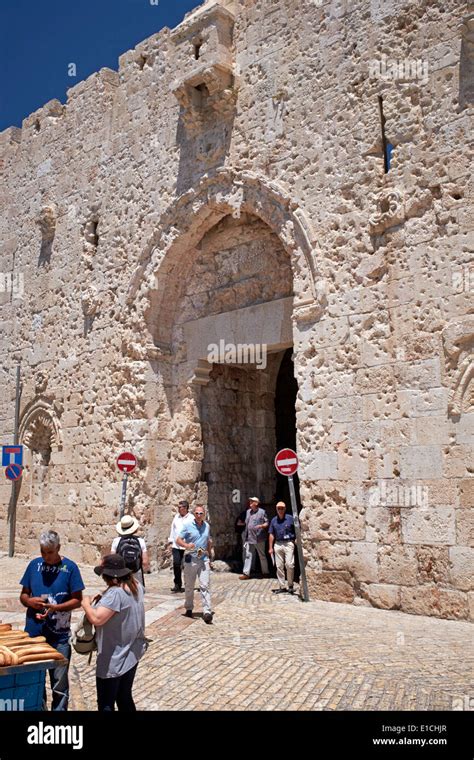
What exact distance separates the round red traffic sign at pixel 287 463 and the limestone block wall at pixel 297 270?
1.47ft

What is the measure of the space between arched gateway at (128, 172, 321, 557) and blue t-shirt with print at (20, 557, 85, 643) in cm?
592

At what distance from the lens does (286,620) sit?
274 inches

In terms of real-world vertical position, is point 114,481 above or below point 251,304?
below

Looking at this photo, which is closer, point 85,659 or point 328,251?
point 85,659

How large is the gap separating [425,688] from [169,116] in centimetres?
923

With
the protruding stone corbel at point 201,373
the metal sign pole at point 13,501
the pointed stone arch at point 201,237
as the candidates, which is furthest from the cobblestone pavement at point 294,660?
the metal sign pole at point 13,501

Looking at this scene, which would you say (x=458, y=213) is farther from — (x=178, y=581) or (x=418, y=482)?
(x=178, y=581)

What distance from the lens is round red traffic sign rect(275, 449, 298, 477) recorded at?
7.96 meters

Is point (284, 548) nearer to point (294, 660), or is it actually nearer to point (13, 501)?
point (294, 660)

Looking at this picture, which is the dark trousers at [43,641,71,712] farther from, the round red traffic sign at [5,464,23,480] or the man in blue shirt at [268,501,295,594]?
the round red traffic sign at [5,464,23,480]

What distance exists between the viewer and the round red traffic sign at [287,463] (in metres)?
7.96

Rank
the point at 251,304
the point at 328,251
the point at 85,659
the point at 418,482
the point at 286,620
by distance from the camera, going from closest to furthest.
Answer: the point at 85,659 → the point at 286,620 → the point at 418,482 → the point at 328,251 → the point at 251,304

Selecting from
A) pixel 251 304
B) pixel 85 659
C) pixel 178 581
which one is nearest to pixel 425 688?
pixel 85 659

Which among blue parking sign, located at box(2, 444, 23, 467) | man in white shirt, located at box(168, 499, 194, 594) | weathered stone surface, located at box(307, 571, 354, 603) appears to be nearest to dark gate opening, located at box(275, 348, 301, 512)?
man in white shirt, located at box(168, 499, 194, 594)
